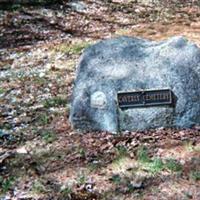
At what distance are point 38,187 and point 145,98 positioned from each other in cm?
190

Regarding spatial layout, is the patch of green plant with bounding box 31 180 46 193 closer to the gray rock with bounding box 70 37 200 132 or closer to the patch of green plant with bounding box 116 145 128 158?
the patch of green plant with bounding box 116 145 128 158

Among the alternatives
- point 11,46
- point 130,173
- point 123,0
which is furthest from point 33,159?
point 123,0

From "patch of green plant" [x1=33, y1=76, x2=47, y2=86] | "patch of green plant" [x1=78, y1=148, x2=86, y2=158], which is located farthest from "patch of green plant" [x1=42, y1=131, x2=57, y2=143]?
"patch of green plant" [x1=33, y1=76, x2=47, y2=86]

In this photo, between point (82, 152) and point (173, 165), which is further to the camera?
point (82, 152)

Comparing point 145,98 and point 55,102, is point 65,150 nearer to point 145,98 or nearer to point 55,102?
point 145,98

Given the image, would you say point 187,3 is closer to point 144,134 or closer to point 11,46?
point 11,46

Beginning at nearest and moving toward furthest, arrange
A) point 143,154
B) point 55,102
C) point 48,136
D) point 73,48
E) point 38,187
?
1. point 38,187
2. point 143,154
3. point 48,136
4. point 55,102
5. point 73,48

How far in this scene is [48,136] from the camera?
23.1 feet

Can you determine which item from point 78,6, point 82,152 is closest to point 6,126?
point 82,152

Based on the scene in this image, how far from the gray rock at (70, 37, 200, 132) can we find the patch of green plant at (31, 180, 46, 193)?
134 centimetres

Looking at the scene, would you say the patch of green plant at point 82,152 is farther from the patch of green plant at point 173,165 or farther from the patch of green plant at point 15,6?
the patch of green plant at point 15,6

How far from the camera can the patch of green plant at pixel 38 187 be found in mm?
5848

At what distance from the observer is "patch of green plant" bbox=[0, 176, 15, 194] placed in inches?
233

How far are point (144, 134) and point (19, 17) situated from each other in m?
8.41
